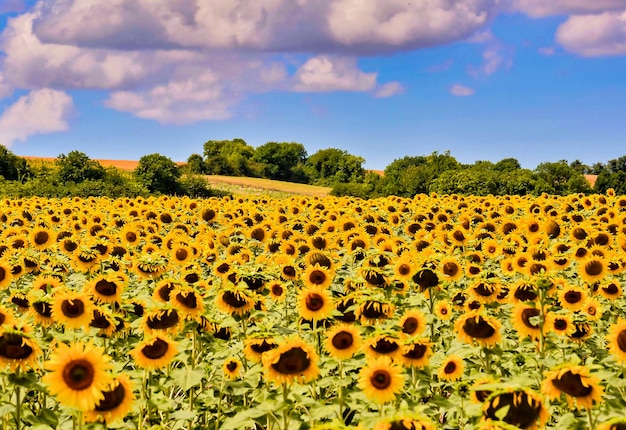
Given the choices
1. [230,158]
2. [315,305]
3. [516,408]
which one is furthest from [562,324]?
[230,158]

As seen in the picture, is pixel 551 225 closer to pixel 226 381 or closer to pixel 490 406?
pixel 226 381

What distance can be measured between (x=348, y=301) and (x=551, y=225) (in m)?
8.60

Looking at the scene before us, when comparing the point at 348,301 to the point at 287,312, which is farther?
the point at 287,312

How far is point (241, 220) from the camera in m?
15.2

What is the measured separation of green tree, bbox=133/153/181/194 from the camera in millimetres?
58438

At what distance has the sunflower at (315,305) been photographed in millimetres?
6840

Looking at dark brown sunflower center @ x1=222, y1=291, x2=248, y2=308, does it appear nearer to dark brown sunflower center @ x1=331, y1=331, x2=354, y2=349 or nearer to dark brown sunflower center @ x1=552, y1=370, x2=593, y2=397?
dark brown sunflower center @ x1=331, y1=331, x2=354, y2=349

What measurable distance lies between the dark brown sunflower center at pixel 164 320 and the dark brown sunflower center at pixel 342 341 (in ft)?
4.76

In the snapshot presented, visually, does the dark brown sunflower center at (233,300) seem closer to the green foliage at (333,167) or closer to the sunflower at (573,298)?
the sunflower at (573,298)

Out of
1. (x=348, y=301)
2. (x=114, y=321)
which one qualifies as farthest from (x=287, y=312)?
(x=114, y=321)

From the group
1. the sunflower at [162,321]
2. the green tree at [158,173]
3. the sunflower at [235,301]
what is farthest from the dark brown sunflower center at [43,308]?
the green tree at [158,173]

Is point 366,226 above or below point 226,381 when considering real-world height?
above

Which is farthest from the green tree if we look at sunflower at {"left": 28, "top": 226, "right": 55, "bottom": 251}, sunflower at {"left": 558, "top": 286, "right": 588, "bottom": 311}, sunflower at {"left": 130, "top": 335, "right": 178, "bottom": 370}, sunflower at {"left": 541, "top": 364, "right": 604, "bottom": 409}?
sunflower at {"left": 541, "top": 364, "right": 604, "bottom": 409}

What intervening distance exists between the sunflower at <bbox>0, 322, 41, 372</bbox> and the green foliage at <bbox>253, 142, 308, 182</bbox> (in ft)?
477
